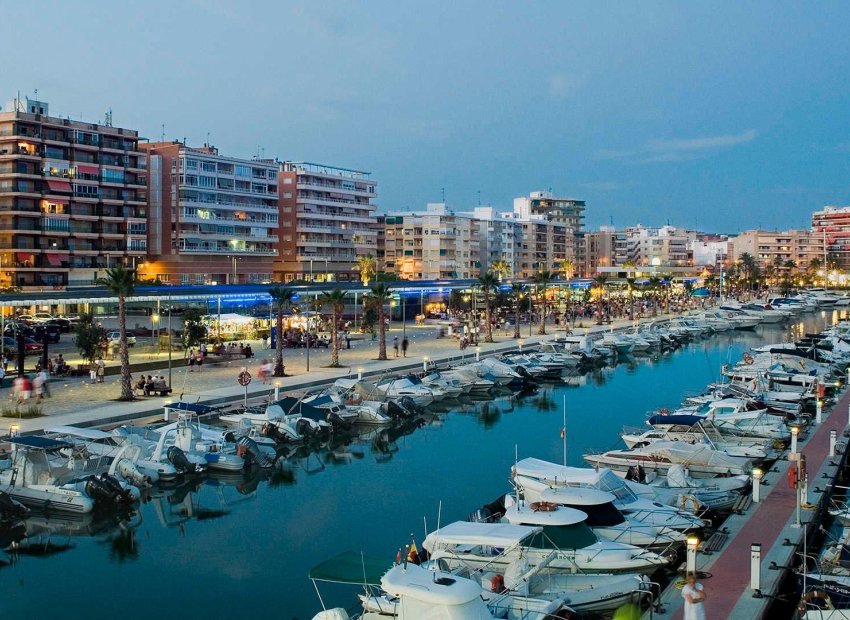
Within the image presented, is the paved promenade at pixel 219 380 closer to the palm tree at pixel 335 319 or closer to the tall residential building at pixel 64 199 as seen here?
the palm tree at pixel 335 319

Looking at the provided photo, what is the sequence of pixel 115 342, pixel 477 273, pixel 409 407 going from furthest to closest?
1. pixel 477 273
2. pixel 115 342
3. pixel 409 407

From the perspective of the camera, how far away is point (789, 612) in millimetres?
19078

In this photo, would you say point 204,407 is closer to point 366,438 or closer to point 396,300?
point 366,438

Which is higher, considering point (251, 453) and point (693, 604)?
point (693, 604)

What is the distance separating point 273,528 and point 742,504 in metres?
13.7

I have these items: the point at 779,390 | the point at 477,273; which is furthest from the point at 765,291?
the point at 779,390

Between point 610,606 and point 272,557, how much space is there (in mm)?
9707

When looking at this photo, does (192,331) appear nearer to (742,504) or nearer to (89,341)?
(89,341)

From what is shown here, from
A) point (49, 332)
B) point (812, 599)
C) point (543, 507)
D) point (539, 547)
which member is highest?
point (49, 332)

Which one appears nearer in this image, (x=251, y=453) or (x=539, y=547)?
(x=539, y=547)

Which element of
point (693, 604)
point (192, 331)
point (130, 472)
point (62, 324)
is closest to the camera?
point (693, 604)

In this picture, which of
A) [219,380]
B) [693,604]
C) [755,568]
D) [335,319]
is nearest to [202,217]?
[335,319]

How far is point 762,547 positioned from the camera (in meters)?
21.5

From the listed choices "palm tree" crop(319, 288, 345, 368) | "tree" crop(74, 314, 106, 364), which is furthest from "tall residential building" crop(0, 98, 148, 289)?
"palm tree" crop(319, 288, 345, 368)
